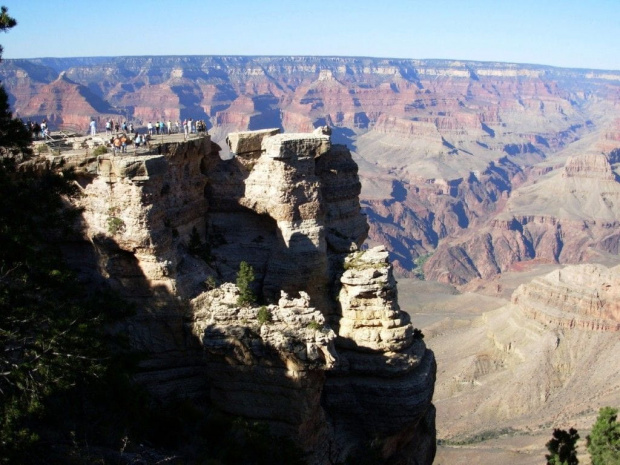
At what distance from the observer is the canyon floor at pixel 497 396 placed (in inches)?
2073

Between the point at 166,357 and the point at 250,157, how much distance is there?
1041 cm

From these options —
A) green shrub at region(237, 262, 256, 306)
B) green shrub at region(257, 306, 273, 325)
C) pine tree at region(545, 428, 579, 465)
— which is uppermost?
green shrub at region(237, 262, 256, 306)

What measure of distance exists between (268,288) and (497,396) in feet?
151

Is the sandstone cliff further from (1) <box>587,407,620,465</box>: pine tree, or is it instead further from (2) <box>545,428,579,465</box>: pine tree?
(2) <box>545,428,579,465</box>: pine tree

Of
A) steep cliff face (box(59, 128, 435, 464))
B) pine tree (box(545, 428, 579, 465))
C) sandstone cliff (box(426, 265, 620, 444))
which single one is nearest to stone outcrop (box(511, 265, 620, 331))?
sandstone cliff (box(426, 265, 620, 444))

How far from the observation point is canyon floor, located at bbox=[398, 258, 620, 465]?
2073 inches

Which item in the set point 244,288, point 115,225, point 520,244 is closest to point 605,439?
point 244,288

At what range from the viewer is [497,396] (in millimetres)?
66438

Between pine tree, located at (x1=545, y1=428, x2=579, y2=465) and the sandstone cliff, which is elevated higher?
pine tree, located at (x1=545, y1=428, x2=579, y2=465)

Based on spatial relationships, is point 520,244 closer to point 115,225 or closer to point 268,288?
point 268,288

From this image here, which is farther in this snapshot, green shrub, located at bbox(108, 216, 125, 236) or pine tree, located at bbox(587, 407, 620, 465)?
pine tree, located at bbox(587, 407, 620, 465)

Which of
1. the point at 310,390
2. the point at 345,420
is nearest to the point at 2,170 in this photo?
the point at 310,390

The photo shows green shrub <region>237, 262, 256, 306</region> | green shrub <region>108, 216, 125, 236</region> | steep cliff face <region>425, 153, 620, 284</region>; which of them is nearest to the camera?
green shrub <region>108, 216, 125, 236</region>

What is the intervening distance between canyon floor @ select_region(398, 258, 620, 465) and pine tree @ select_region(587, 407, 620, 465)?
47.4ft
